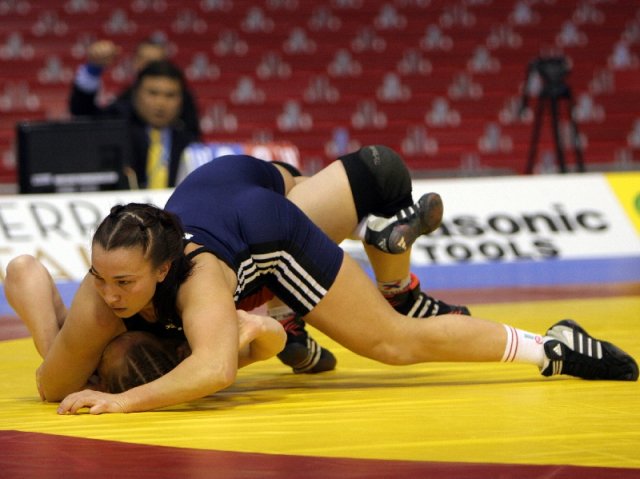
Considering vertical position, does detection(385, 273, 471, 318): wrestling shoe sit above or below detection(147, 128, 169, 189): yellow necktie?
below

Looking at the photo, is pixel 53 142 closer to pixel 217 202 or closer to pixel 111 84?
pixel 217 202

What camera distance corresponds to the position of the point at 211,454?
Answer: 2611 millimetres

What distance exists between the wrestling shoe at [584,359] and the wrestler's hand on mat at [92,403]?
1307 millimetres

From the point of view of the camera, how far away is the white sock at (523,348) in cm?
364

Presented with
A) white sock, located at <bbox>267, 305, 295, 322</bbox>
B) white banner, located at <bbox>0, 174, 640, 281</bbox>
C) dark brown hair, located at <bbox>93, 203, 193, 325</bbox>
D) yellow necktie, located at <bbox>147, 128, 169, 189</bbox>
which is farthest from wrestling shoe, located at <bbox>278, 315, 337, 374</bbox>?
yellow necktie, located at <bbox>147, 128, 169, 189</bbox>

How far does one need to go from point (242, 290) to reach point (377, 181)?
0.67 m

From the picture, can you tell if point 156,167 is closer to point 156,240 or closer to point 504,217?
point 504,217

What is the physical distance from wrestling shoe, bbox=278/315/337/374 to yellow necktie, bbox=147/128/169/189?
3756 mm

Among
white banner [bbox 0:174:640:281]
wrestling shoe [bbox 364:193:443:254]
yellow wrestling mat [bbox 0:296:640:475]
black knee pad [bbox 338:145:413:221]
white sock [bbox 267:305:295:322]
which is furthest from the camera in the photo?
white banner [bbox 0:174:640:281]

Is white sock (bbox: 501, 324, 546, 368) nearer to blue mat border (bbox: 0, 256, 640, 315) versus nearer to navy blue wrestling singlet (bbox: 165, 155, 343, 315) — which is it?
navy blue wrestling singlet (bbox: 165, 155, 343, 315)

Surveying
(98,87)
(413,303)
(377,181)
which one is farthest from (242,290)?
(98,87)

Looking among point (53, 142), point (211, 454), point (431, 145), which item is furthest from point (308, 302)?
point (431, 145)

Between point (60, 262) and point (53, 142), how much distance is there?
0.82m

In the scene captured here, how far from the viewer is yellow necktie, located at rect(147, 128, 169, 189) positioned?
304 inches
